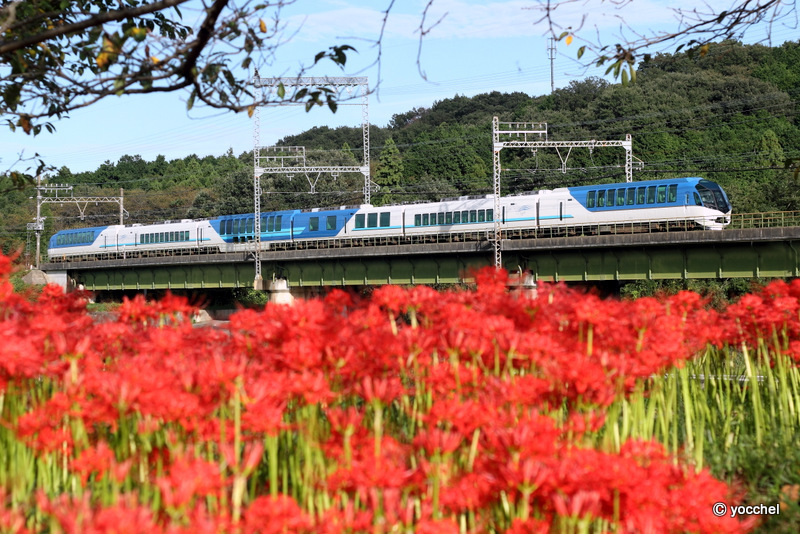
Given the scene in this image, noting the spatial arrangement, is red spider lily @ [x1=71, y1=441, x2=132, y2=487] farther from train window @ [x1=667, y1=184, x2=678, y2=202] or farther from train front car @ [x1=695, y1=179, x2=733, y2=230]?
train window @ [x1=667, y1=184, x2=678, y2=202]

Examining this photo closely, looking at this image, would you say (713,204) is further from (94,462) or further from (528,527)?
(94,462)

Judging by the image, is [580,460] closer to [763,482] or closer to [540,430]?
[540,430]

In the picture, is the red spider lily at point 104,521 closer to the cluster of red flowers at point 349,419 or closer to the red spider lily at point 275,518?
the cluster of red flowers at point 349,419

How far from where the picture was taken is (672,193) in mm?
37531

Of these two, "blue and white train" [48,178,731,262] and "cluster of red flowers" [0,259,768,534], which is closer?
"cluster of red flowers" [0,259,768,534]

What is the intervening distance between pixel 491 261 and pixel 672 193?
9977 millimetres

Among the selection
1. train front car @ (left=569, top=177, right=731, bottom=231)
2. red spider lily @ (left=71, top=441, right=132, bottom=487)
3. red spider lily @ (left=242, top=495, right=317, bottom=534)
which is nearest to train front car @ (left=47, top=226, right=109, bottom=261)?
train front car @ (left=569, top=177, right=731, bottom=231)

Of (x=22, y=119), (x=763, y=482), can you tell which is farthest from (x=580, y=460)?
(x=22, y=119)

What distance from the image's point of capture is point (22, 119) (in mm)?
7285

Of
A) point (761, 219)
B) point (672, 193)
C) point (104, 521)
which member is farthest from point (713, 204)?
point (104, 521)

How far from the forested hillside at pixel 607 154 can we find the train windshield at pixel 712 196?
16.9 metres

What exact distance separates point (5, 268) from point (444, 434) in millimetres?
3433

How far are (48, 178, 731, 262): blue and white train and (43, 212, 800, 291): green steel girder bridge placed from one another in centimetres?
64

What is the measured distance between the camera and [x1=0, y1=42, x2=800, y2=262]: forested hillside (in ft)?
226
